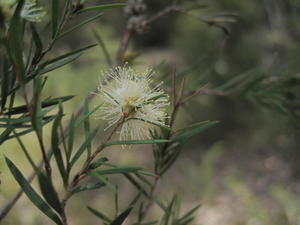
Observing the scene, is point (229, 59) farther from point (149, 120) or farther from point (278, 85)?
point (149, 120)

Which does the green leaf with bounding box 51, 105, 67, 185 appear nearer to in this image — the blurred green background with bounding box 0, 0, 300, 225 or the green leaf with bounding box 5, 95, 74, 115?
the green leaf with bounding box 5, 95, 74, 115

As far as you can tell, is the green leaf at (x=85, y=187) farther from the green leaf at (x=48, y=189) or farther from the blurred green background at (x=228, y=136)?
the blurred green background at (x=228, y=136)

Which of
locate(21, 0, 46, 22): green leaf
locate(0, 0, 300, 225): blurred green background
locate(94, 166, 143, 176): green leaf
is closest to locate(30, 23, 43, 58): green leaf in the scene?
locate(21, 0, 46, 22): green leaf

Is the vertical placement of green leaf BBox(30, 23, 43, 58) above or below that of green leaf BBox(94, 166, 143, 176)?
above

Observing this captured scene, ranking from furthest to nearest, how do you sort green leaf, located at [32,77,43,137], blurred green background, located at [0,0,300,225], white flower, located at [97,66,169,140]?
blurred green background, located at [0,0,300,225] < white flower, located at [97,66,169,140] < green leaf, located at [32,77,43,137]

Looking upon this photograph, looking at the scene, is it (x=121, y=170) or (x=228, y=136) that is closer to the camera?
(x=121, y=170)

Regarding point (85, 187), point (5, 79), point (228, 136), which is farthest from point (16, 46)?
point (228, 136)

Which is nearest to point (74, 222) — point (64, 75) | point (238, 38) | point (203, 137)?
point (64, 75)

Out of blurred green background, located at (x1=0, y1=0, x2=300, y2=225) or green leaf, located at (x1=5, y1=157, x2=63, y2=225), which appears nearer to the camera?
green leaf, located at (x1=5, y1=157, x2=63, y2=225)

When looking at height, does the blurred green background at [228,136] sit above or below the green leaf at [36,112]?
below

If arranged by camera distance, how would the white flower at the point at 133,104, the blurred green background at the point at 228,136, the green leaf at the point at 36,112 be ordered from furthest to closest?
the blurred green background at the point at 228,136
the white flower at the point at 133,104
the green leaf at the point at 36,112

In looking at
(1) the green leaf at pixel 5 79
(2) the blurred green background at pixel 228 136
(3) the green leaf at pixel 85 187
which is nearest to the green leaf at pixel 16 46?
(1) the green leaf at pixel 5 79

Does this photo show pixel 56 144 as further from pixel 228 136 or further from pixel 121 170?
pixel 228 136

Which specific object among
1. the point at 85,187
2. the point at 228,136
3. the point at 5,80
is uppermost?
the point at 5,80
